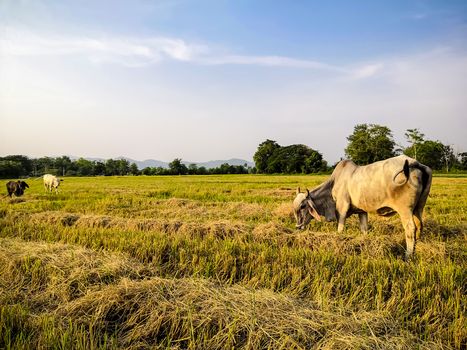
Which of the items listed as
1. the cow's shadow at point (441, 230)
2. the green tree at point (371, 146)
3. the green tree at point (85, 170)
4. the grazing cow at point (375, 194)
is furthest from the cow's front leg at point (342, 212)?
the green tree at point (85, 170)

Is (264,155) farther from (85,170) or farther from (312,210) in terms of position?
(312,210)

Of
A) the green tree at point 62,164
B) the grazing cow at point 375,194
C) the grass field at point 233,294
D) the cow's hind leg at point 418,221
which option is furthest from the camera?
the green tree at point 62,164

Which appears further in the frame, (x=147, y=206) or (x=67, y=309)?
(x=147, y=206)

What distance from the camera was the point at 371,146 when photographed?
5922cm

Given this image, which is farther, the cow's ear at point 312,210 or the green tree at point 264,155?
the green tree at point 264,155

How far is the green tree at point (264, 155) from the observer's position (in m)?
77.0

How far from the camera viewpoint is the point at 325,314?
9.74 ft

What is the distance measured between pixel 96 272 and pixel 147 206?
753cm

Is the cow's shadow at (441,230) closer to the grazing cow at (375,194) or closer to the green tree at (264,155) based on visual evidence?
the grazing cow at (375,194)

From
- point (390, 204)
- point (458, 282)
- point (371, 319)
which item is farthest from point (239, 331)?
point (390, 204)

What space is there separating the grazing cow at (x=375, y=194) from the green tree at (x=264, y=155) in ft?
227

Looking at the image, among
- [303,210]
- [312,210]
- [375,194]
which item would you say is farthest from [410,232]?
[303,210]

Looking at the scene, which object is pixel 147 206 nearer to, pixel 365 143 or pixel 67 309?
pixel 67 309

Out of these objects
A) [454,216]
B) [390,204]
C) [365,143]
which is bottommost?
[454,216]
